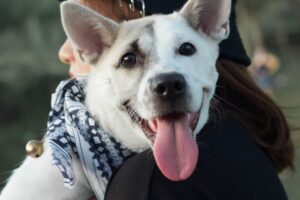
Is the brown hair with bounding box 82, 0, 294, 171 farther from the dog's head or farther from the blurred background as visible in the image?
the blurred background

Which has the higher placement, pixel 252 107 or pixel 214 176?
pixel 214 176

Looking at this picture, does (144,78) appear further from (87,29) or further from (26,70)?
(26,70)

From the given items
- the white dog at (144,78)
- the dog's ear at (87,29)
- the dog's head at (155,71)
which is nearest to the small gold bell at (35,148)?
the white dog at (144,78)

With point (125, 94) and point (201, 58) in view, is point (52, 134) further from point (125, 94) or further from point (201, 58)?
point (201, 58)

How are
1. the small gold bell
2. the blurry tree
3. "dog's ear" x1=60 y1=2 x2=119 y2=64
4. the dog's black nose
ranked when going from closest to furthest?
the dog's black nose → "dog's ear" x1=60 y1=2 x2=119 y2=64 → the small gold bell → the blurry tree

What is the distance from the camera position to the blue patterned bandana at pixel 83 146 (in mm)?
2395

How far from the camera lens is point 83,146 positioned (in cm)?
245

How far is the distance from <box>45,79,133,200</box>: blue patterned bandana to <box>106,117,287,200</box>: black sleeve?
0.20m

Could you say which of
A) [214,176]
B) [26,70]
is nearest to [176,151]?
[214,176]

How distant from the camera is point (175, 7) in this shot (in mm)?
2672

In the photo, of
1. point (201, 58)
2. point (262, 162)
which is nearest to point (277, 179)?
point (262, 162)

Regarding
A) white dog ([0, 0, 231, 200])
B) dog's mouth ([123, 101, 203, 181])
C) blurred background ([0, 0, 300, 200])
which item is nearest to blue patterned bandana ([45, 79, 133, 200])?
white dog ([0, 0, 231, 200])

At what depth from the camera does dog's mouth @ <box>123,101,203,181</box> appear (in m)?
2.13

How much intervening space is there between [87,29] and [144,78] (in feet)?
1.10
